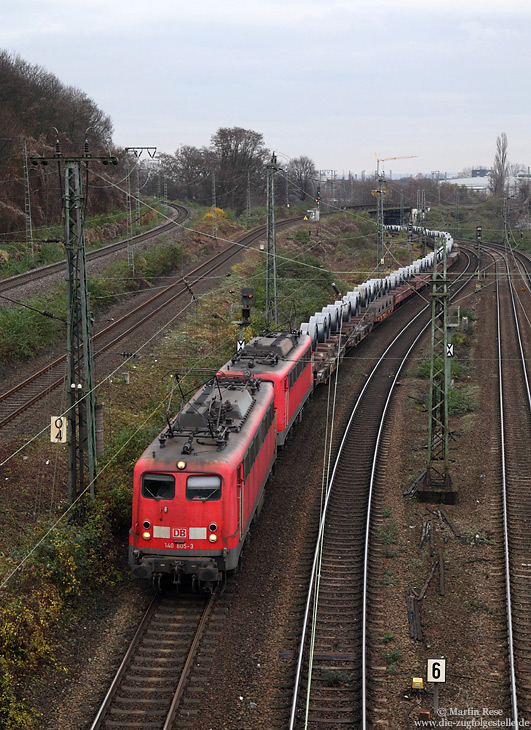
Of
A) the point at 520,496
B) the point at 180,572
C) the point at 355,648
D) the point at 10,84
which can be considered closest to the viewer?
the point at 355,648

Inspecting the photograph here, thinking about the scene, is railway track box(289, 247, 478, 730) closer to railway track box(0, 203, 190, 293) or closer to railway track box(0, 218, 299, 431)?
railway track box(0, 218, 299, 431)

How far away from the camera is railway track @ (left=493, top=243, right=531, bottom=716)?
488 inches

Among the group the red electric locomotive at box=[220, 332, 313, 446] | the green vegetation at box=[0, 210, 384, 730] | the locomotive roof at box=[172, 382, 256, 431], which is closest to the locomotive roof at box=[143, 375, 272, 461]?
the locomotive roof at box=[172, 382, 256, 431]

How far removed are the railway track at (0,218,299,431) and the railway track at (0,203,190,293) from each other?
3492 mm

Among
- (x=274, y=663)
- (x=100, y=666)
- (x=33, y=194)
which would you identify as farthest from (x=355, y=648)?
(x=33, y=194)

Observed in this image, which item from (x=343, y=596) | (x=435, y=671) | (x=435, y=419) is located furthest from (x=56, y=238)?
(x=435, y=671)

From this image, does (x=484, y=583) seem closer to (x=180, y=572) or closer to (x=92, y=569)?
(x=180, y=572)

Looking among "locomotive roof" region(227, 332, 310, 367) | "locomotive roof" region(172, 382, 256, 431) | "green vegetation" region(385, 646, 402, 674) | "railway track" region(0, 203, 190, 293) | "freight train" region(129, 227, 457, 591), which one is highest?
"railway track" region(0, 203, 190, 293)

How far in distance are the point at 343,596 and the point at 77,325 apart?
7510mm

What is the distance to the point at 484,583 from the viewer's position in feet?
50.4

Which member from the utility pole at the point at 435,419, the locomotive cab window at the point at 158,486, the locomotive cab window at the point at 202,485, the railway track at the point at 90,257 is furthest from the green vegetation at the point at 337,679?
the railway track at the point at 90,257

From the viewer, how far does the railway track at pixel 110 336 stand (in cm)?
2322

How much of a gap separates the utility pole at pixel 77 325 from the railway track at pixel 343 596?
5.24 meters

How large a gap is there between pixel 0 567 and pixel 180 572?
312 cm
